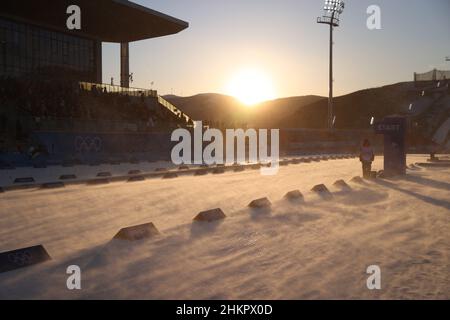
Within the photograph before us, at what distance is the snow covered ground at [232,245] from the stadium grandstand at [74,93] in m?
12.8

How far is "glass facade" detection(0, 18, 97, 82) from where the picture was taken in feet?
127

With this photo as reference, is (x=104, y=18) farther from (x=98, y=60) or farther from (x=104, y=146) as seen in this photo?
(x=104, y=146)

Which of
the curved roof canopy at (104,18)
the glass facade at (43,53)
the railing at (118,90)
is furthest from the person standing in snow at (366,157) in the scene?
the glass facade at (43,53)

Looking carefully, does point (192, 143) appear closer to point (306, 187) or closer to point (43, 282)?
point (306, 187)

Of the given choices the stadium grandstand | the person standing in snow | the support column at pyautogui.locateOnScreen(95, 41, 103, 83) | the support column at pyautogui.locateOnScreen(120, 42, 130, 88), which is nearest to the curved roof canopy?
the stadium grandstand

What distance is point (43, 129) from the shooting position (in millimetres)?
24438

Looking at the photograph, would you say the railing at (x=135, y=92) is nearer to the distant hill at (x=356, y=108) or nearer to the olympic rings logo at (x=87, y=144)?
the olympic rings logo at (x=87, y=144)

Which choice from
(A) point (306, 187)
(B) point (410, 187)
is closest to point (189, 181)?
(A) point (306, 187)

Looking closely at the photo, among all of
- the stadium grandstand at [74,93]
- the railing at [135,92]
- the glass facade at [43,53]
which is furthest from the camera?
the glass facade at [43,53]

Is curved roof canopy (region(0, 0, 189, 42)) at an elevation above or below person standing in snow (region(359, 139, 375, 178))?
above

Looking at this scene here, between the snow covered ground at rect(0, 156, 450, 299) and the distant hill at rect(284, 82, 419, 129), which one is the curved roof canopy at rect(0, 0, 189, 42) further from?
the distant hill at rect(284, 82, 419, 129)

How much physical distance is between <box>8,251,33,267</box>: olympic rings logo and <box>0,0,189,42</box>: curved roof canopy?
35.8 metres

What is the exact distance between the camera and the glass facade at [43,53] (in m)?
38.8

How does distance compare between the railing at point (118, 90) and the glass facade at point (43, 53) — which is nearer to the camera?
the railing at point (118, 90)
